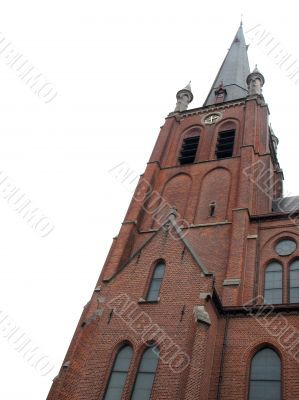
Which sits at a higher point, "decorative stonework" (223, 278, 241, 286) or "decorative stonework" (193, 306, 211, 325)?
"decorative stonework" (223, 278, 241, 286)

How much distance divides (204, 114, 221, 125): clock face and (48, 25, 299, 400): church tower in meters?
3.53

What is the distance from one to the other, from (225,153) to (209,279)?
12823 mm

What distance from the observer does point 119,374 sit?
50.2 ft

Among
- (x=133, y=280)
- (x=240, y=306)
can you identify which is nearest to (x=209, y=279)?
(x=240, y=306)

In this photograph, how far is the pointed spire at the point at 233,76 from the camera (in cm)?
3498

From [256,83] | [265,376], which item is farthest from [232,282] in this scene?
[256,83]

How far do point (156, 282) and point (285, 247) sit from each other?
654cm

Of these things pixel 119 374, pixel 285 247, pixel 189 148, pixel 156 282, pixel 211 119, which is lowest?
pixel 119 374

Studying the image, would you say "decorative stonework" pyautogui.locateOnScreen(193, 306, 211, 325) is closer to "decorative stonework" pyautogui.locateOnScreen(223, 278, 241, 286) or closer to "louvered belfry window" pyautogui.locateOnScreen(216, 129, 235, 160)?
"decorative stonework" pyautogui.locateOnScreen(223, 278, 241, 286)

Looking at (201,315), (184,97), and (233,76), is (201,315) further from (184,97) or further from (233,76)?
(233,76)

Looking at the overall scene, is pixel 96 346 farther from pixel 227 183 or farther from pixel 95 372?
pixel 227 183

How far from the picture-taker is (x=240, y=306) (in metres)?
17.0

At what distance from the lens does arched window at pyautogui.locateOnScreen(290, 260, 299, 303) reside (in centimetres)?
1834

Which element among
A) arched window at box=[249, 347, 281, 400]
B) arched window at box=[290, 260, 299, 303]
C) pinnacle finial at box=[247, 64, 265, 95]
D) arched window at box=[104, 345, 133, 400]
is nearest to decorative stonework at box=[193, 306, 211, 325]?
arched window at box=[249, 347, 281, 400]
